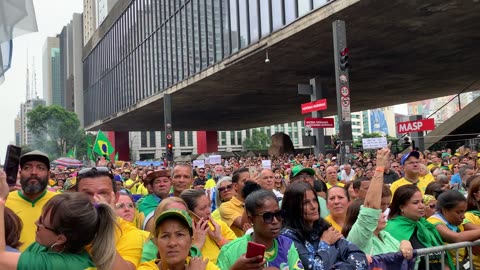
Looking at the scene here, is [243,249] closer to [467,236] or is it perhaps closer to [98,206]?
[98,206]

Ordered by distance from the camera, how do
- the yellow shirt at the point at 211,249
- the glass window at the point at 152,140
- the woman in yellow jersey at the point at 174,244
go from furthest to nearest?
the glass window at the point at 152,140
the yellow shirt at the point at 211,249
the woman in yellow jersey at the point at 174,244

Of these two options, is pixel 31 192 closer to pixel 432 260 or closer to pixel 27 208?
pixel 27 208

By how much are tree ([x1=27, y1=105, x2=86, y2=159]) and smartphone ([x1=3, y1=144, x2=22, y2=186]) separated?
70393 mm

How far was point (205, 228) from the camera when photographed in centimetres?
Answer: 345

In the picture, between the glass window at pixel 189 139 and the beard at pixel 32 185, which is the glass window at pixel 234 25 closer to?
the beard at pixel 32 185

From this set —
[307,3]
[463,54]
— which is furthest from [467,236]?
[463,54]

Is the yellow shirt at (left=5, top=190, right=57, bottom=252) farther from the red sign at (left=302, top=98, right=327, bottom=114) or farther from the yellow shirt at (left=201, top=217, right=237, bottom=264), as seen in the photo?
the red sign at (left=302, top=98, right=327, bottom=114)

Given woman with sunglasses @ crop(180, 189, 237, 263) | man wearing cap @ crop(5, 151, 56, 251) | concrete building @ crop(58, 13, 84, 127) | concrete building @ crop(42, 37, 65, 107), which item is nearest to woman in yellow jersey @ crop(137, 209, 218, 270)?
woman with sunglasses @ crop(180, 189, 237, 263)

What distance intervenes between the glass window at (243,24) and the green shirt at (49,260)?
2163cm

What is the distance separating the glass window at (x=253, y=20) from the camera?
22.3 m

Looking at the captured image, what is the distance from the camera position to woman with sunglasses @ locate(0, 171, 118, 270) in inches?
85.0

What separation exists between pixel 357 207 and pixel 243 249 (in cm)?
140

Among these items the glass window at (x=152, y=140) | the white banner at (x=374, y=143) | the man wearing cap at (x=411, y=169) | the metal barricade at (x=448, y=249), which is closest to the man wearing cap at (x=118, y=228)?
the metal barricade at (x=448, y=249)

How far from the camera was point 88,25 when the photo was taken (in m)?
74.8
